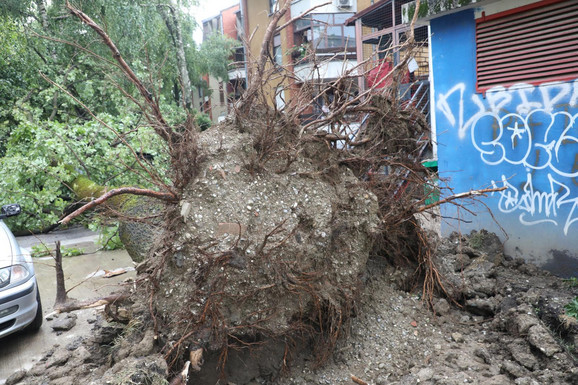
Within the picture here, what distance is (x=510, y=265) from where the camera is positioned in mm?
5824

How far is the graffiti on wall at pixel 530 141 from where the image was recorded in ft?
17.6

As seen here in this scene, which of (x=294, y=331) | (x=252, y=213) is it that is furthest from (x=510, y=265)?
(x=252, y=213)

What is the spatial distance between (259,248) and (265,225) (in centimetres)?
27

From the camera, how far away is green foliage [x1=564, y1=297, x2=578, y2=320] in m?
4.19

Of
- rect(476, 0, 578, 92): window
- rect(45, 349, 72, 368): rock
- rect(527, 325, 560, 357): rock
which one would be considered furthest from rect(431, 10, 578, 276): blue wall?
rect(45, 349, 72, 368): rock

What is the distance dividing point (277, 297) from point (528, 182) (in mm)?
3913

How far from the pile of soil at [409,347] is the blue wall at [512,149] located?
0.80m

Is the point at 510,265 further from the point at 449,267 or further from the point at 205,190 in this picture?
the point at 205,190

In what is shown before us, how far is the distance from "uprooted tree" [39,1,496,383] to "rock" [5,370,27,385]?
1.37 meters

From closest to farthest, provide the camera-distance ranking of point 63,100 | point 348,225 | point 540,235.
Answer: point 348,225 → point 540,235 → point 63,100

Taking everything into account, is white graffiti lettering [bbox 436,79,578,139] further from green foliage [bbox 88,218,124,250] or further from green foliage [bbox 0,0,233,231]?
green foliage [bbox 88,218,124,250]

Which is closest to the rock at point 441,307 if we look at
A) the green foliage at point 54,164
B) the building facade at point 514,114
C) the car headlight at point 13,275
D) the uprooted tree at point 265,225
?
the uprooted tree at point 265,225

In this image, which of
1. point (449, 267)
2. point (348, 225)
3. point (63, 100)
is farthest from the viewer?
point (63, 100)

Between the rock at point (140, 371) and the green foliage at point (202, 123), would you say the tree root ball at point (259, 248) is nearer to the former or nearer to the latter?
the rock at point (140, 371)
